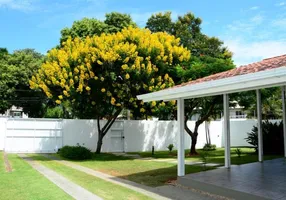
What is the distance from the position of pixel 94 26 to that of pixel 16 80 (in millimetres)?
12180

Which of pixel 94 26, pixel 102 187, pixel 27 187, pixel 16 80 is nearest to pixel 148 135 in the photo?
pixel 94 26

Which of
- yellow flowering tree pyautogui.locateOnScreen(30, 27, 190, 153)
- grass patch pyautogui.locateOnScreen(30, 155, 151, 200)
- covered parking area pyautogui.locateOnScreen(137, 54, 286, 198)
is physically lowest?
grass patch pyautogui.locateOnScreen(30, 155, 151, 200)

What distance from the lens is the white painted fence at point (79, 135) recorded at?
17.2m

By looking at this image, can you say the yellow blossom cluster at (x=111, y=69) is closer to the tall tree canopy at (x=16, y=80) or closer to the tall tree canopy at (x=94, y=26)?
the tall tree canopy at (x=94, y=26)

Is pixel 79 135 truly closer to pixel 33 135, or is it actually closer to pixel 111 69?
pixel 33 135

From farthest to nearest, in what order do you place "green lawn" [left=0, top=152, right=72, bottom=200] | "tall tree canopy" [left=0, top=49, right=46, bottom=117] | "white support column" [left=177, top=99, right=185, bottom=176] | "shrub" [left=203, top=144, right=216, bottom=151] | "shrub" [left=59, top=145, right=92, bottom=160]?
"tall tree canopy" [left=0, top=49, right=46, bottom=117] < "shrub" [left=203, top=144, right=216, bottom=151] < "shrub" [left=59, top=145, right=92, bottom=160] < "white support column" [left=177, top=99, right=185, bottom=176] < "green lawn" [left=0, top=152, right=72, bottom=200]

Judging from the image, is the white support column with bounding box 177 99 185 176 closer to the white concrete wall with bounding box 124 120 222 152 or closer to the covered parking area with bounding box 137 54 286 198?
the covered parking area with bounding box 137 54 286 198

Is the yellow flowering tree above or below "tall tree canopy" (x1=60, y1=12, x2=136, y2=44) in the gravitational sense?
below

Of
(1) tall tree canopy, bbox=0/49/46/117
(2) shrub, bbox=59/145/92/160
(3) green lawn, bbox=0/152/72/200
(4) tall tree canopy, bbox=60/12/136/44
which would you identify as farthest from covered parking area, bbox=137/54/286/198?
(1) tall tree canopy, bbox=0/49/46/117

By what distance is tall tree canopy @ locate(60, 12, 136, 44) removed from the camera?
20.3m

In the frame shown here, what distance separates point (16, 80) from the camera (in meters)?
28.5

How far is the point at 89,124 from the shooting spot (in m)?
18.7

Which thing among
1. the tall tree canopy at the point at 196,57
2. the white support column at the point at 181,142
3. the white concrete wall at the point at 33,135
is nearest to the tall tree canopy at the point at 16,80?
the white concrete wall at the point at 33,135

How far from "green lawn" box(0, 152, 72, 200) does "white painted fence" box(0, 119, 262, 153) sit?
7.72 metres
